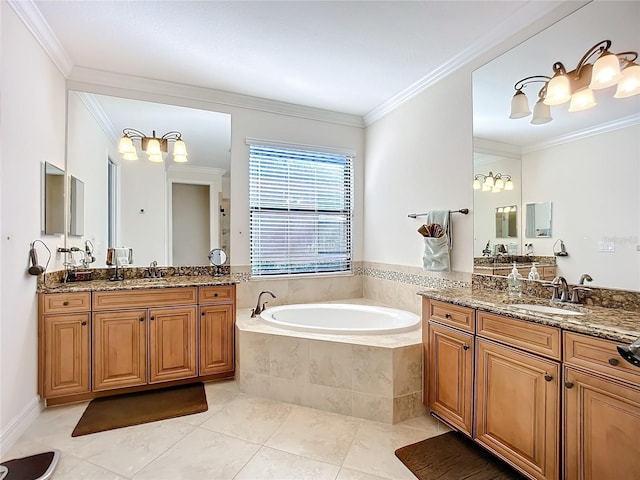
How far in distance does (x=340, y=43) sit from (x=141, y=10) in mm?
1301

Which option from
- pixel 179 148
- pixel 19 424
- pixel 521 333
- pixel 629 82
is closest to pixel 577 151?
pixel 629 82

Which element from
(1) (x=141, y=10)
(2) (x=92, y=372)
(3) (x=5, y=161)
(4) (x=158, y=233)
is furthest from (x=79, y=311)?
(1) (x=141, y=10)

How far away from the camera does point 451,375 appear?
2.10 metres

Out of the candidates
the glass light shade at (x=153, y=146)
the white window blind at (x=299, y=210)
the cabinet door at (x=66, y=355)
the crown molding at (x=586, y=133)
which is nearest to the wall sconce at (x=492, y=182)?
the crown molding at (x=586, y=133)

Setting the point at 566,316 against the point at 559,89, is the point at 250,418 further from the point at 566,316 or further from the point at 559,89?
the point at 559,89

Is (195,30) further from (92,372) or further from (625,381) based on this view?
(625,381)

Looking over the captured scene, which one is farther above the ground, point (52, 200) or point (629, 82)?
point (629, 82)

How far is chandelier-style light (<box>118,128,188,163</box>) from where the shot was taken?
3028 millimetres

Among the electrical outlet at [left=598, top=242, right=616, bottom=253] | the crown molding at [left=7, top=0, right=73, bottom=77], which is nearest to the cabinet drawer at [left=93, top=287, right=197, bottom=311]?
the crown molding at [left=7, top=0, right=73, bottom=77]

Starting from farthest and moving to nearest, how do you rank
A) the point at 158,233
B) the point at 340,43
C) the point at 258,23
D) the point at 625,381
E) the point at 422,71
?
the point at 158,233 < the point at 422,71 < the point at 340,43 < the point at 258,23 < the point at 625,381

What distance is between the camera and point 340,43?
242 cm

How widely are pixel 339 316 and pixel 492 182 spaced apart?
6.17ft

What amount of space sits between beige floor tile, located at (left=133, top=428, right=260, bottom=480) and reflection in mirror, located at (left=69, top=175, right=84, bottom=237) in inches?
75.7

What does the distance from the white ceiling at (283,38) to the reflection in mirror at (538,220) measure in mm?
1171
